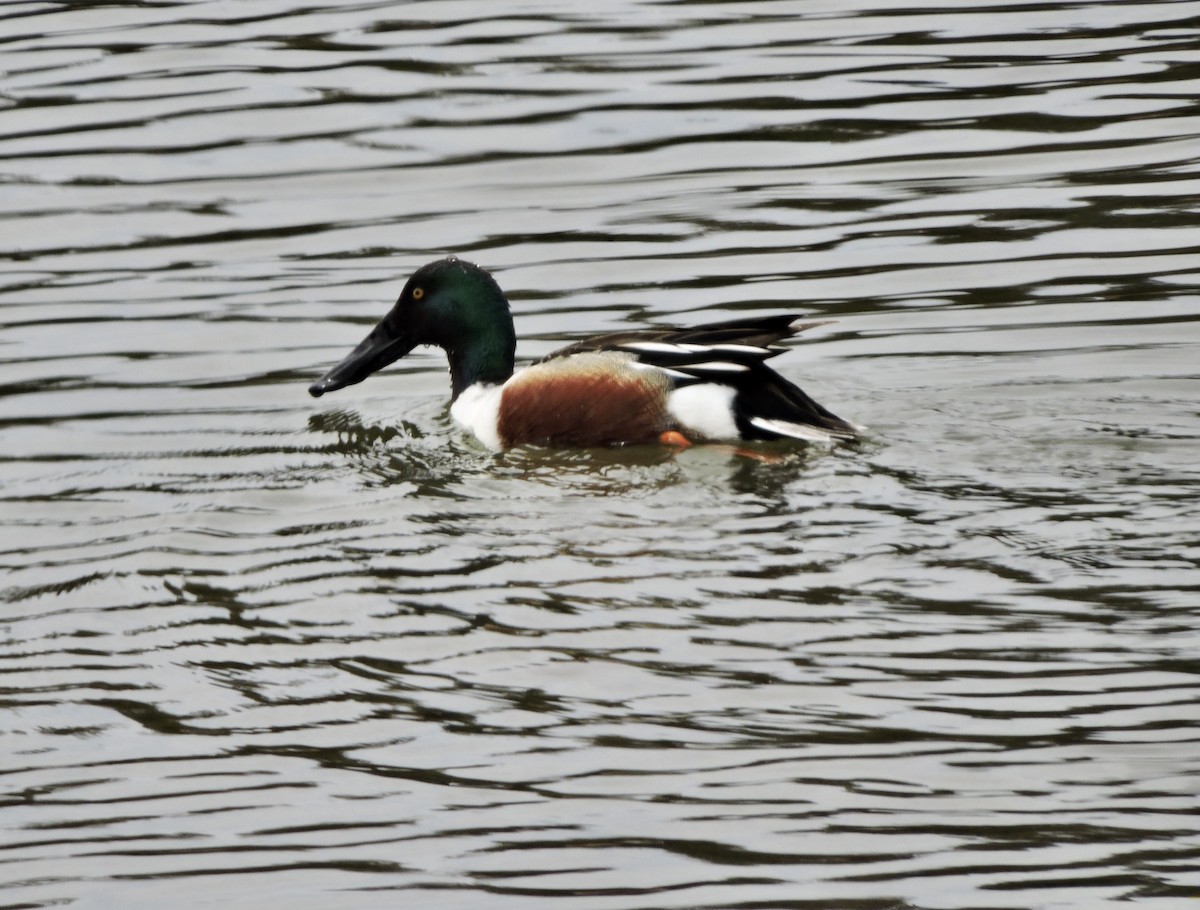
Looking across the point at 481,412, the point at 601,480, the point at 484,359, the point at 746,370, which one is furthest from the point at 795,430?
the point at 484,359

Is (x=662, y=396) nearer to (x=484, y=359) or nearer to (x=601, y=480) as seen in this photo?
(x=601, y=480)

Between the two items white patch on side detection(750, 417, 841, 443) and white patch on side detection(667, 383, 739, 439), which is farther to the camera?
white patch on side detection(667, 383, 739, 439)

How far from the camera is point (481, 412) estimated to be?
8656mm

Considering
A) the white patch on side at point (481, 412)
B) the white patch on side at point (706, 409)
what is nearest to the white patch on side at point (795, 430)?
the white patch on side at point (706, 409)

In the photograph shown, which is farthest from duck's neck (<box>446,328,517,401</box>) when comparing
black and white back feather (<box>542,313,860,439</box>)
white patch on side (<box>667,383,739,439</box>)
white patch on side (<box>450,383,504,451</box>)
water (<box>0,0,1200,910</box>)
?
white patch on side (<box>667,383,739,439</box>)

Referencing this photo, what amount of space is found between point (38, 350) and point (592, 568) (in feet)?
14.4

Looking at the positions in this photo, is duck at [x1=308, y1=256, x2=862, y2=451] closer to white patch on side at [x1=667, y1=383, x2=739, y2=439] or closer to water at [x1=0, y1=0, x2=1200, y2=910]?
white patch on side at [x1=667, y1=383, x2=739, y2=439]

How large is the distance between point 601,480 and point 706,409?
2.09 ft

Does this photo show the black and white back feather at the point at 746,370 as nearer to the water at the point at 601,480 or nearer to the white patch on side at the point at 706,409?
Result: the white patch on side at the point at 706,409

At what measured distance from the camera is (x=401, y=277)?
34.9 feet

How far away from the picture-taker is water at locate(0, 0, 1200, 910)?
4891 millimetres

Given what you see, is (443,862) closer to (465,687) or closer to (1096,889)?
(465,687)

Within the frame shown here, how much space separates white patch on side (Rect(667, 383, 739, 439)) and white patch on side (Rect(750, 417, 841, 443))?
11cm

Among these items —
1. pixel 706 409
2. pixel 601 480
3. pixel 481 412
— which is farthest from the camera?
pixel 481 412
